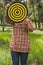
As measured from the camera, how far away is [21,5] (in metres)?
2.97

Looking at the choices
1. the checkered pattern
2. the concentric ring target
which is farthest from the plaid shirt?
the concentric ring target

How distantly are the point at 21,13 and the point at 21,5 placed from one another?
0.09 meters

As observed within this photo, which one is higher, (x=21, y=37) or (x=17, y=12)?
(x=17, y=12)

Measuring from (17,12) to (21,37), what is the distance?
1.53ft

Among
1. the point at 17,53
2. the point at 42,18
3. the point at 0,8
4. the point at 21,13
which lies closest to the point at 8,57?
the point at 17,53

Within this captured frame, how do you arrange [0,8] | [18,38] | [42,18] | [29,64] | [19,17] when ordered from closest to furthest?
1. [19,17]
2. [18,38]
3. [29,64]
4. [0,8]
5. [42,18]

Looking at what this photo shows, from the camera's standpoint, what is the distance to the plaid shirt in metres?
3.36

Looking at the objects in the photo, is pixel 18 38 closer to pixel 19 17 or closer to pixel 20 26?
pixel 20 26

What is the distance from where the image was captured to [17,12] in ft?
9.86

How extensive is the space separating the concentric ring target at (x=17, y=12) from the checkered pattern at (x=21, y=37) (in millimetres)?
381

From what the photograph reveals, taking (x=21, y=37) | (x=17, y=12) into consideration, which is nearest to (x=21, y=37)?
(x=21, y=37)

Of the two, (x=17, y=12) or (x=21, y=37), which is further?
(x=21, y=37)

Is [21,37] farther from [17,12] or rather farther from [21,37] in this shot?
[17,12]

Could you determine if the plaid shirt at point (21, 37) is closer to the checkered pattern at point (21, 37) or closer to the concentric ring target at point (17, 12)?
the checkered pattern at point (21, 37)
